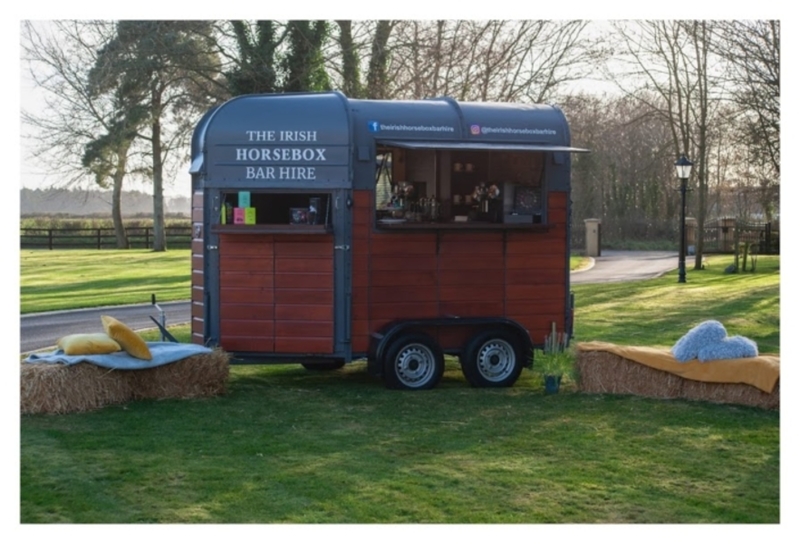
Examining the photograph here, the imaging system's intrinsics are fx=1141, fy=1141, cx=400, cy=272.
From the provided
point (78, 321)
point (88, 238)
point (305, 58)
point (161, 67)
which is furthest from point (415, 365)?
point (88, 238)

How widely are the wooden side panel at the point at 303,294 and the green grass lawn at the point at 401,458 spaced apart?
24.8 inches

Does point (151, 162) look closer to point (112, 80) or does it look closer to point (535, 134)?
point (112, 80)

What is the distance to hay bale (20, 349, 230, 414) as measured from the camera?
1091 cm

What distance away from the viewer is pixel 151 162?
147 feet

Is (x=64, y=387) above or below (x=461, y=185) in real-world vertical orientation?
below

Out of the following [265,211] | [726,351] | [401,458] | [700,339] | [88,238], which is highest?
[265,211]

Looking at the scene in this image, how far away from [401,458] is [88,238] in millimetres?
44493

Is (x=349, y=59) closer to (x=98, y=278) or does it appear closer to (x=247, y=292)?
(x=98, y=278)

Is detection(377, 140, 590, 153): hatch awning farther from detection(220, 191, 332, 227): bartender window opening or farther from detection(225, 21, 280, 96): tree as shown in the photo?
detection(225, 21, 280, 96): tree

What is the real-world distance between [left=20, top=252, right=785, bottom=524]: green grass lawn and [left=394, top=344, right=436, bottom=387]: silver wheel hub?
0.24 m

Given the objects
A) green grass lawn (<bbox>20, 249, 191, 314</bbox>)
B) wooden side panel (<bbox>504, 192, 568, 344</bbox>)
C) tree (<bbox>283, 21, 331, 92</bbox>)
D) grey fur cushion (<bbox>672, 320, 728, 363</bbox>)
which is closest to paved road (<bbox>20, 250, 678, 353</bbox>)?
green grass lawn (<bbox>20, 249, 191, 314</bbox>)

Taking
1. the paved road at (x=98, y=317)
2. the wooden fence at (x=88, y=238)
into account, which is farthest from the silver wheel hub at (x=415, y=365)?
the wooden fence at (x=88, y=238)

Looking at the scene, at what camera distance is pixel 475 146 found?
41.3 ft

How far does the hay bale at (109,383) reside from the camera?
1091cm
